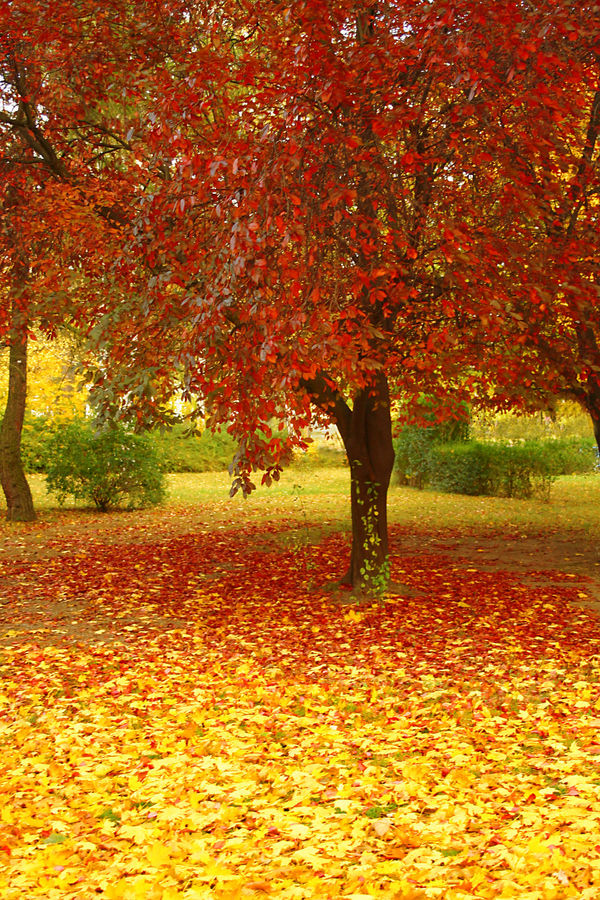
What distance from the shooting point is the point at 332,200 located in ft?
16.7

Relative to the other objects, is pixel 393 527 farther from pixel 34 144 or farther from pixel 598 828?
pixel 598 828

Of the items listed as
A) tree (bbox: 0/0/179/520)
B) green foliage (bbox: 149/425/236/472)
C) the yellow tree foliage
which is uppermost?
tree (bbox: 0/0/179/520)

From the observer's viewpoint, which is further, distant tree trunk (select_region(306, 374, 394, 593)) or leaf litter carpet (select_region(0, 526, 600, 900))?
distant tree trunk (select_region(306, 374, 394, 593))

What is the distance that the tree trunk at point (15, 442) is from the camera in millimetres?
14421

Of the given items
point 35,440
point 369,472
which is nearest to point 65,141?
point 369,472

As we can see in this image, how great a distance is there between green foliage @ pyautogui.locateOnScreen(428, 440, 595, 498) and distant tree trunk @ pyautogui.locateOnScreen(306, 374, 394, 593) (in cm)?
1067

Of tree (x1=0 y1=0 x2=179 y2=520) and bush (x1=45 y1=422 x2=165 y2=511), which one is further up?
tree (x1=0 y1=0 x2=179 y2=520)

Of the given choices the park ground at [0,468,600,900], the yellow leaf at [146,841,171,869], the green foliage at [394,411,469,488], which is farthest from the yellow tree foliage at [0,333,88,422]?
the yellow leaf at [146,841,171,869]

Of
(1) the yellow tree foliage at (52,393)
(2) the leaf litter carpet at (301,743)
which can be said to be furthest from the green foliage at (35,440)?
(2) the leaf litter carpet at (301,743)

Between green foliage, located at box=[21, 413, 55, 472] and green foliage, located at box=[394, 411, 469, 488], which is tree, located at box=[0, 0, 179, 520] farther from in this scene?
green foliage, located at box=[394, 411, 469, 488]

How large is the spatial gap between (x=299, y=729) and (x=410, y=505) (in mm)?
12627

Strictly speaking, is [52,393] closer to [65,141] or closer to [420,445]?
[65,141]

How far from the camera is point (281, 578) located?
954 cm

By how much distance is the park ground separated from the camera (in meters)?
3.23
